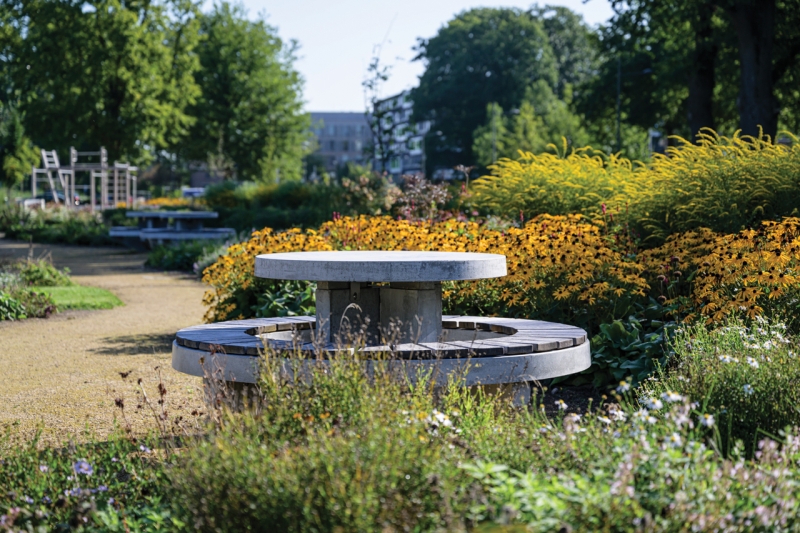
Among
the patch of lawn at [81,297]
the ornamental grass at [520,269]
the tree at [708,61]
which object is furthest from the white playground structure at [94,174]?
the ornamental grass at [520,269]

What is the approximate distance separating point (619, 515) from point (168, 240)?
1929 centimetres

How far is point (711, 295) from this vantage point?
Result: 19.1 ft

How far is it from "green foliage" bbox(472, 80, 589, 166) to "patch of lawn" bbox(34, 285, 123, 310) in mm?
26658

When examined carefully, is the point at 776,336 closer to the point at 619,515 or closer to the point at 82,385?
the point at 619,515

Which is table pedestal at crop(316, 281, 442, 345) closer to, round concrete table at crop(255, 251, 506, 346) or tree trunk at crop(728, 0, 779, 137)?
round concrete table at crop(255, 251, 506, 346)

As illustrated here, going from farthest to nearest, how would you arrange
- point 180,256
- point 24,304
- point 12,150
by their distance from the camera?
point 12,150 < point 180,256 < point 24,304

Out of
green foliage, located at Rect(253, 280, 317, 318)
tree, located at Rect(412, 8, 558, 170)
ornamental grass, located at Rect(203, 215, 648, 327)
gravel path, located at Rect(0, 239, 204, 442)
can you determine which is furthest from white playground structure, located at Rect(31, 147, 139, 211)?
tree, located at Rect(412, 8, 558, 170)

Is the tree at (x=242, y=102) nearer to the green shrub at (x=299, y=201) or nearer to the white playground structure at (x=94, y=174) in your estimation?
the white playground structure at (x=94, y=174)

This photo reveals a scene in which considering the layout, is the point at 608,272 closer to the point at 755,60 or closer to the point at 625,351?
the point at 625,351

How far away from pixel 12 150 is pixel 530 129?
1063 inches

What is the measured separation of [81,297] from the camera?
37.1 feet

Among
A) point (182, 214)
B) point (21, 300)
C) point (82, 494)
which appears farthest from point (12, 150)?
point (82, 494)

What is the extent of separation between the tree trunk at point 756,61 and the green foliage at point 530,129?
752 inches

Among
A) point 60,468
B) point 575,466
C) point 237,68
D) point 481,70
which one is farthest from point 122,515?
point 481,70
